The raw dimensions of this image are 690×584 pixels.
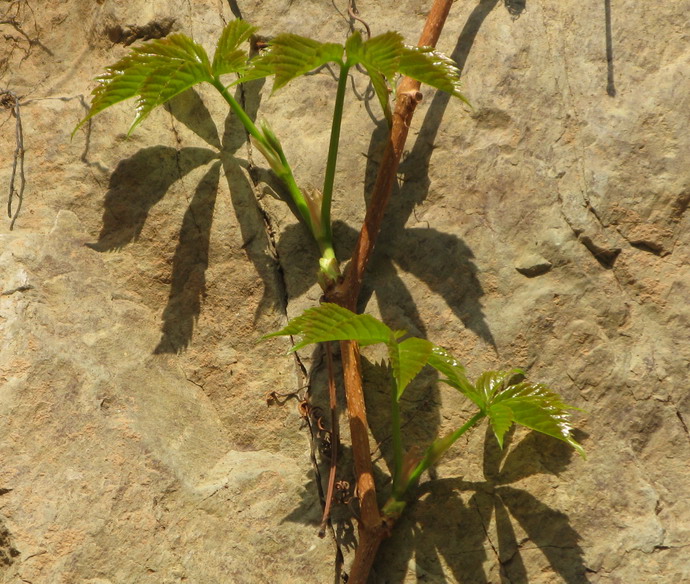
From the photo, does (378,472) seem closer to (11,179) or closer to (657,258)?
(657,258)

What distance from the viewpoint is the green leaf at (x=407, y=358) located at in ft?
5.12

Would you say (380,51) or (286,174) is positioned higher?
(380,51)

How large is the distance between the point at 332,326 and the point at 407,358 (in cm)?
17

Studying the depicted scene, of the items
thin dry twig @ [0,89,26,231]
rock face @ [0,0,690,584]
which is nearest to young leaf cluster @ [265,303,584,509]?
rock face @ [0,0,690,584]

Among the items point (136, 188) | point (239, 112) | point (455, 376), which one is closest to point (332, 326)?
point (455, 376)

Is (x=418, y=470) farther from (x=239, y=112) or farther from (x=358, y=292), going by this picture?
(x=239, y=112)

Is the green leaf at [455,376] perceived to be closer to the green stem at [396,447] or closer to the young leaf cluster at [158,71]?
the green stem at [396,447]

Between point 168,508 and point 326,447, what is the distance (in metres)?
0.41

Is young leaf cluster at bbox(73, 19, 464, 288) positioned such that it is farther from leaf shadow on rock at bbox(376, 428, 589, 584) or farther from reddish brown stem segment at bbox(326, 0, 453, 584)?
leaf shadow on rock at bbox(376, 428, 589, 584)

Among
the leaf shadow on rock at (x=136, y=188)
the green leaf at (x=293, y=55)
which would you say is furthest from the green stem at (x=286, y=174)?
the green leaf at (x=293, y=55)

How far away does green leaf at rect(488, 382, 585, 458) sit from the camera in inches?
65.5

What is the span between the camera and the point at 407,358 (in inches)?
63.2

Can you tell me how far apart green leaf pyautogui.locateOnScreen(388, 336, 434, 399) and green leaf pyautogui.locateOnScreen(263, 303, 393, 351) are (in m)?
0.04

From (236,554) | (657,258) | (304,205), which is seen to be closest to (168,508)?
(236,554)
